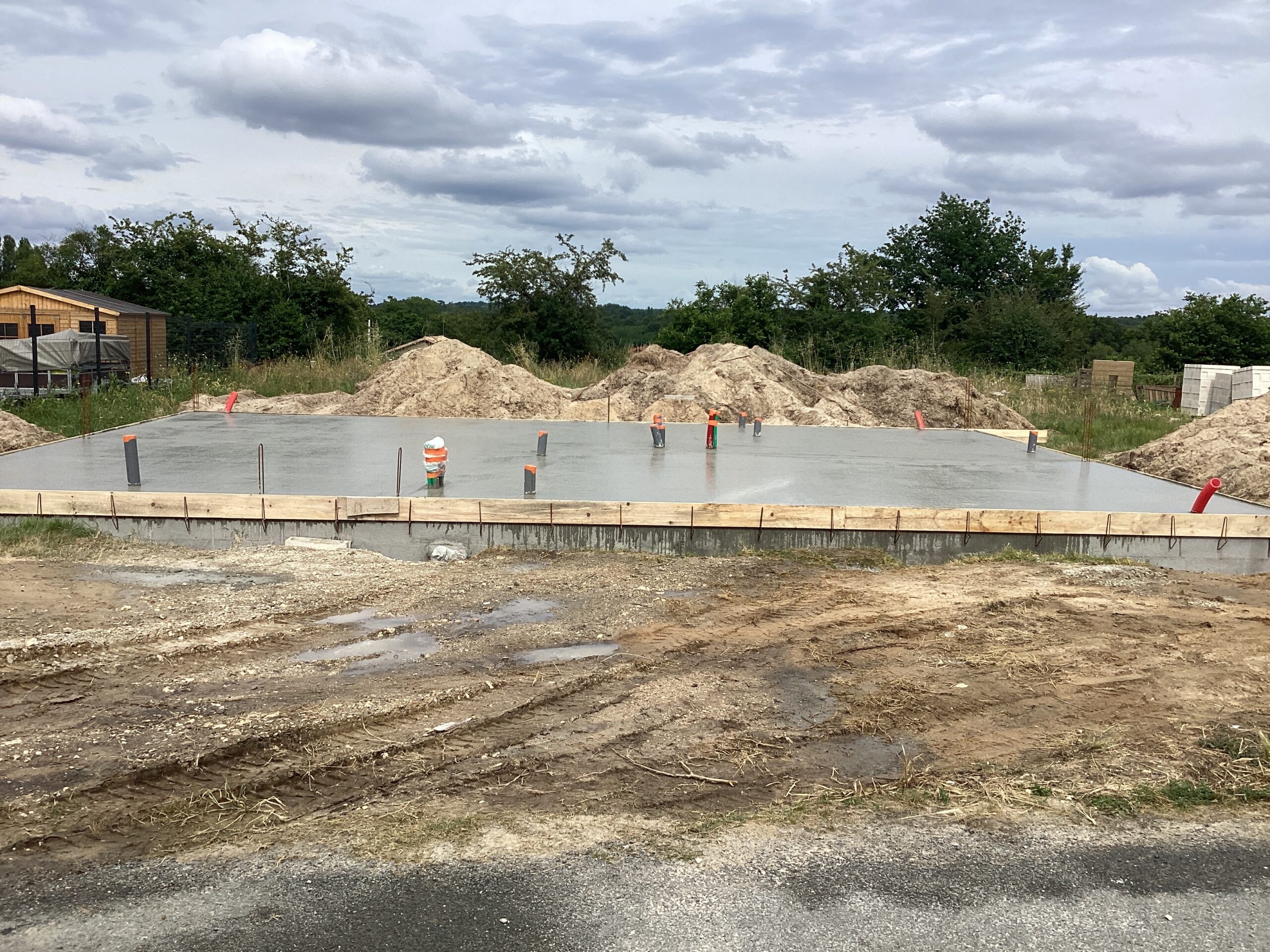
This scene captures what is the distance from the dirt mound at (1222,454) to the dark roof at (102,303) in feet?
71.2

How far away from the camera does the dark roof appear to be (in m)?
24.4

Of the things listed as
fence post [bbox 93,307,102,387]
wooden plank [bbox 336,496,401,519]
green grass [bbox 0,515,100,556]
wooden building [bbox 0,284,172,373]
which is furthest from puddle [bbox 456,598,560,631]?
wooden building [bbox 0,284,172,373]

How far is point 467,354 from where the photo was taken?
2267cm

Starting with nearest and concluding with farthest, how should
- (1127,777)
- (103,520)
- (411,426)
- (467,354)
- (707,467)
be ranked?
(1127,777), (103,520), (707,467), (411,426), (467,354)

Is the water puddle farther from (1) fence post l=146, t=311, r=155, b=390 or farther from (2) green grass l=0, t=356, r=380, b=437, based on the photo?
(1) fence post l=146, t=311, r=155, b=390

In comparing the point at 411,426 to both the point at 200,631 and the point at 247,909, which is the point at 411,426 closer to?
the point at 200,631

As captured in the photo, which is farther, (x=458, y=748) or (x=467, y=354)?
(x=467, y=354)

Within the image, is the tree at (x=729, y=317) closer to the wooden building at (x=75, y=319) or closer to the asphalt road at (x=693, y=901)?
the wooden building at (x=75, y=319)

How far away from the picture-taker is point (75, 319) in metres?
24.8

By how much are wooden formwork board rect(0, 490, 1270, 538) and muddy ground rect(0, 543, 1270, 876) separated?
67 centimetres

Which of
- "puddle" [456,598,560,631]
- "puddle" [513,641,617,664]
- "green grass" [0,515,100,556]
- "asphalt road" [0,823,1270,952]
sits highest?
"green grass" [0,515,100,556]

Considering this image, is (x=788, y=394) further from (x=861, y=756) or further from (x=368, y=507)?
(x=861, y=756)

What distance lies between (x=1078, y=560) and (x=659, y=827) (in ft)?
20.4

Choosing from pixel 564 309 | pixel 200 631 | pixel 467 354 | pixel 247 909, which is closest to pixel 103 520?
pixel 200 631
